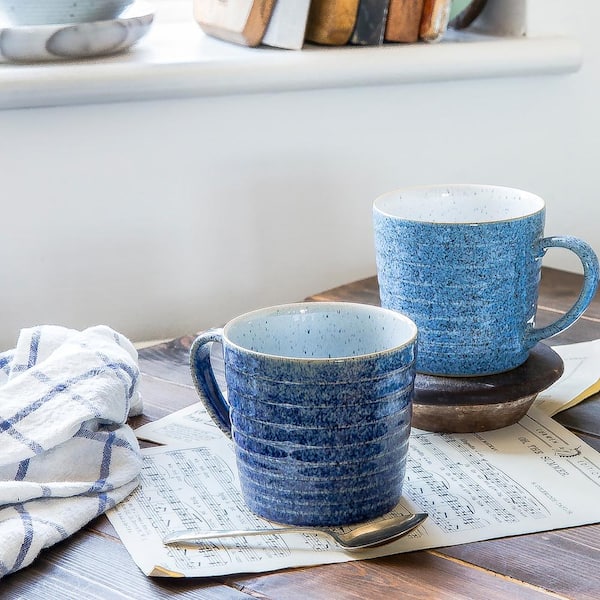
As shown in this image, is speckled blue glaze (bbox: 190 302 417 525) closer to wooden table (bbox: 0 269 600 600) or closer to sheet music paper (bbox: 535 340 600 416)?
wooden table (bbox: 0 269 600 600)

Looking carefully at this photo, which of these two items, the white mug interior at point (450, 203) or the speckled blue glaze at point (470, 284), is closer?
the speckled blue glaze at point (470, 284)

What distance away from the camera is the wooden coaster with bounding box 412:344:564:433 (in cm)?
71

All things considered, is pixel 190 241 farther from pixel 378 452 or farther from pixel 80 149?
pixel 378 452

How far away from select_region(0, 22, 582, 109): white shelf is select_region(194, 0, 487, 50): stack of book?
0.02 metres

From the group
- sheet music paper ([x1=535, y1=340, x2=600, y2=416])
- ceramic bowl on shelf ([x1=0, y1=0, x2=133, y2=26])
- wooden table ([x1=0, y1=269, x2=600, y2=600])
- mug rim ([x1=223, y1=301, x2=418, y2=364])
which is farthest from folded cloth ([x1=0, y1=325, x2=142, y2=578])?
ceramic bowl on shelf ([x1=0, y1=0, x2=133, y2=26])

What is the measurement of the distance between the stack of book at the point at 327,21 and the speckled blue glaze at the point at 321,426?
600mm

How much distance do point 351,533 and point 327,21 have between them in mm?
731

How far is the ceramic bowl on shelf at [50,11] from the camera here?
3.49 feet

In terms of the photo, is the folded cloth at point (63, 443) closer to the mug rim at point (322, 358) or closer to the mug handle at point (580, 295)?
the mug rim at point (322, 358)

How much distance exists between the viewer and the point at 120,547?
60 centimetres

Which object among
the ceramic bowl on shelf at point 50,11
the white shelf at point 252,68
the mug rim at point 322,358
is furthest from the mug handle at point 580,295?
the ceramic bowl on shelf at point 50,11

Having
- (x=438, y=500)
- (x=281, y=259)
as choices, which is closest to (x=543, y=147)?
(x=281, y=259)

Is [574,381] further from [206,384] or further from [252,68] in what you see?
[252,68]

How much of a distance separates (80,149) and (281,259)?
30 centimetres
